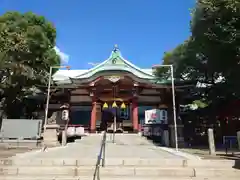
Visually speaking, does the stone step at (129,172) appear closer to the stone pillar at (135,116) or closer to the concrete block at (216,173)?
the concrete block at (216,173)

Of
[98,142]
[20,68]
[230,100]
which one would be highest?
[20,68]

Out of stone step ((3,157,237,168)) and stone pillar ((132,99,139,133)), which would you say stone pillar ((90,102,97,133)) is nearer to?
stone pillar ((132,99,139,133))

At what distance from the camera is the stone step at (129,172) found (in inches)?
252

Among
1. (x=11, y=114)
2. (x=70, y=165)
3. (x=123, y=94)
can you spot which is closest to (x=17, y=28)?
(x=11, y=114)

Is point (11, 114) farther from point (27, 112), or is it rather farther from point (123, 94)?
point (123, 94)

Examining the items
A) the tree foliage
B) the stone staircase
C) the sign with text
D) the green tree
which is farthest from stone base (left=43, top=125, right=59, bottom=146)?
the tree foliage

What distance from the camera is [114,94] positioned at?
21.4m

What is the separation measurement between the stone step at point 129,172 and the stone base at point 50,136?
814 cm

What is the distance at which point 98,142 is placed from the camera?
50.4 ft

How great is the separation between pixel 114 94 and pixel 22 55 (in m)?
8.73

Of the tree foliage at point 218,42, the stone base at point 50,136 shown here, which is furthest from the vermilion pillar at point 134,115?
the stone base at point 50,136

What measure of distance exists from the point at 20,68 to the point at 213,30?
529 inches

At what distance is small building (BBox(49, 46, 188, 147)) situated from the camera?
20.5 m

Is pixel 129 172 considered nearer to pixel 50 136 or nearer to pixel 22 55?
pixel 50 136
